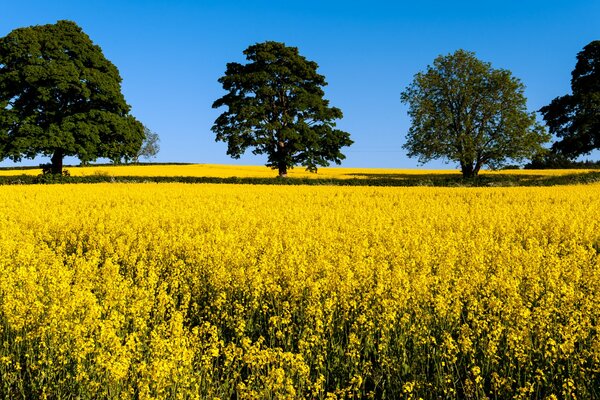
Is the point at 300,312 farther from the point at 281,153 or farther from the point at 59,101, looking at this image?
the point at 59,101

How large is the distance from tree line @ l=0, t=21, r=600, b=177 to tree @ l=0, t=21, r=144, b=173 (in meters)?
0.08

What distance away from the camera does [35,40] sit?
138 feet

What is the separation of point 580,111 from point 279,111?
28042 mm

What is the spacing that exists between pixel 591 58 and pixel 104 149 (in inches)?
1785

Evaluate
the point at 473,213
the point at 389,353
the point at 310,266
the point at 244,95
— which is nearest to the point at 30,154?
the point at 244,95

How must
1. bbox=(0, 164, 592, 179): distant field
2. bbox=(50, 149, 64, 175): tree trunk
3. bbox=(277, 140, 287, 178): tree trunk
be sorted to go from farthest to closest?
bbox=(0, 164, 592, 179): distant field
bbox=(277, 140, 287, 178): tree trunk
bbox=(50, 149, 64, 175): tree trunk

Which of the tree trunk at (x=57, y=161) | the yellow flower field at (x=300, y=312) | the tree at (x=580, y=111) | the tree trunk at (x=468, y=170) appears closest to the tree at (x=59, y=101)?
the tree trunk at (x=57, y=161)

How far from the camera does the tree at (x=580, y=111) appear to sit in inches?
1870

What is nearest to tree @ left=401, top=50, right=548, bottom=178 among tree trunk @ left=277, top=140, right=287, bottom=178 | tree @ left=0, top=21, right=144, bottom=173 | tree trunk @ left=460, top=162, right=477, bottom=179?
tree trunk @ left=460, top=162, right=477, bottom=179

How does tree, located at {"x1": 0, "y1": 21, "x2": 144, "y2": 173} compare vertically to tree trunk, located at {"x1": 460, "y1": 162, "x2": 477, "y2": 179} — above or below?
above

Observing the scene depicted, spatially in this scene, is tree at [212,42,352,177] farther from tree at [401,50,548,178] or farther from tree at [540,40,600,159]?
tree at [540,40,600,159]

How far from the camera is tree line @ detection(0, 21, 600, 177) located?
4069 cm

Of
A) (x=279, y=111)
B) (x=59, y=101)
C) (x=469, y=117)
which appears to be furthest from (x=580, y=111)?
(x=59, y=101)

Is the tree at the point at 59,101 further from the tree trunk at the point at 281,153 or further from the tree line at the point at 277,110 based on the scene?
the tree trunk at the point at 281,153
